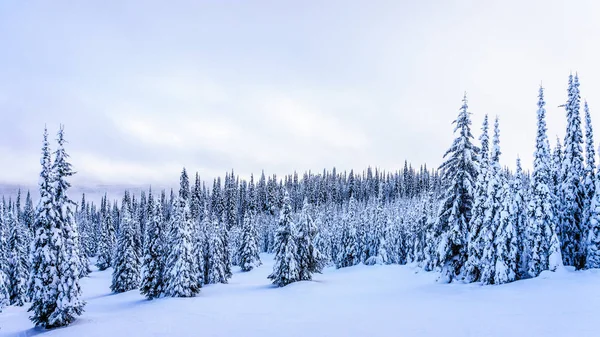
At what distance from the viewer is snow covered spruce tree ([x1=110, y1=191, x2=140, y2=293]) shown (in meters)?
53.7

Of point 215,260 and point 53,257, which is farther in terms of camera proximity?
point 215,260

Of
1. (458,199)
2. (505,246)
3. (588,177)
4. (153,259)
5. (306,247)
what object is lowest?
(153,259)

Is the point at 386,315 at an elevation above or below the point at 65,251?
below

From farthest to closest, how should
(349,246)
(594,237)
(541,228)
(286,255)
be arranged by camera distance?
1. (349,246)
2. (286,255)
3. (541,228)
4. (594,237)

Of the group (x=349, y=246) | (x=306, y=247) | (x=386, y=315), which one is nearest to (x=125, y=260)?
(x=306, y=247)

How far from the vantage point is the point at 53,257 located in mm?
27453

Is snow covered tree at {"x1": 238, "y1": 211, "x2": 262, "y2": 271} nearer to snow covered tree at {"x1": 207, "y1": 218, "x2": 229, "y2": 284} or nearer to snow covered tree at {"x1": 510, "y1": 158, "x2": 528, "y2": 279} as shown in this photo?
snow covered tree at {"x1": 207, "y1": 218, "x2": 229, "y2": 284}

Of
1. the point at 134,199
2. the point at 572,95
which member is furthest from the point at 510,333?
the point at 134,199

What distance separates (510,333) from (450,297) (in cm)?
1024

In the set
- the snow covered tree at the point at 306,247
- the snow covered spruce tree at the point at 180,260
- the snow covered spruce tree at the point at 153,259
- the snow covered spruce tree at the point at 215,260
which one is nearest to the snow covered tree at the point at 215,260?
the snow covered spruce tree at the point at 215,260

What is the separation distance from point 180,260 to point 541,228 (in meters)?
35.6

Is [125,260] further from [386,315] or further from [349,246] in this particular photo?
[386,315]

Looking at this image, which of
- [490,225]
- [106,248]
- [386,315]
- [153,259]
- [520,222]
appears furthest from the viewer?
[106,248]

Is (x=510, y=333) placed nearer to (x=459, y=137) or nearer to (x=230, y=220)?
(x=459, y=137)
